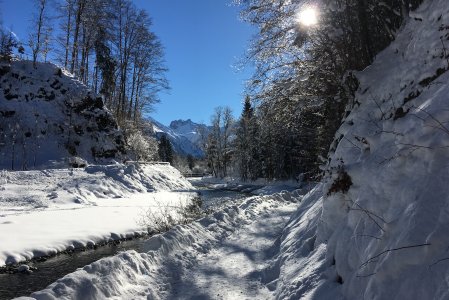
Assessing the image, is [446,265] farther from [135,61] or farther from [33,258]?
[135,61]

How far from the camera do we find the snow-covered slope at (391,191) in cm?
275

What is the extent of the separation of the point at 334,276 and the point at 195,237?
201 inches

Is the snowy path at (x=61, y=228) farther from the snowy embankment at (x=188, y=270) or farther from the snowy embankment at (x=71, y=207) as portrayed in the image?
the snowy embankment at (x=188, y=270)

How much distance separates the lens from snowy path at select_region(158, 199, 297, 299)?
6.02m

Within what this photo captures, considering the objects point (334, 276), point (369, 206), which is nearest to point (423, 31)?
point (369, 206)

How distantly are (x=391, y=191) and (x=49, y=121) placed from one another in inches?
867

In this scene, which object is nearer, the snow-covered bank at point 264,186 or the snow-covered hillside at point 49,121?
the snow-covered hillside at point 49,121

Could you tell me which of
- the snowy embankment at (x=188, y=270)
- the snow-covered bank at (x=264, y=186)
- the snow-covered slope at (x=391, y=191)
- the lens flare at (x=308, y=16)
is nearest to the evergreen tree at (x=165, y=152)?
the snow-covered bank at (x=264, y=186)

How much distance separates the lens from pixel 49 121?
22203 millimetres

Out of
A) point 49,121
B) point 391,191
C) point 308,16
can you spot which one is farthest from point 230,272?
point 49,121

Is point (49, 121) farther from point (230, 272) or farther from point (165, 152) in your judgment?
point (165, 152)

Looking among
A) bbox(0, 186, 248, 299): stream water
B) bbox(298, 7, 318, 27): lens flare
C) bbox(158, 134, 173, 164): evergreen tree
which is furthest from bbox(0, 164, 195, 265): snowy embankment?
bbox(158, 134, 173, 164): evergreen tree

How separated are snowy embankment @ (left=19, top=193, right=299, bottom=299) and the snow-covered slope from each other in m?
0.89

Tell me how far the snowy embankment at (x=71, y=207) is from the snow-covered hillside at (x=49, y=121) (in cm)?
365
